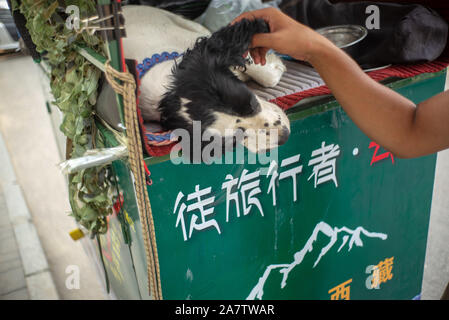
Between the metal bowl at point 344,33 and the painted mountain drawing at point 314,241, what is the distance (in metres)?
0.67

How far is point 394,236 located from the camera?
1.61m

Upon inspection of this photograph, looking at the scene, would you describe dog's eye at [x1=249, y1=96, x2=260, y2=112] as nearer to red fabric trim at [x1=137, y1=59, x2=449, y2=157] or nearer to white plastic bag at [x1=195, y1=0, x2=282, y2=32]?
red fabric trim at [x1=137, y1=59, x2=449, y2=157]

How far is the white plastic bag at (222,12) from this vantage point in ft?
4.20

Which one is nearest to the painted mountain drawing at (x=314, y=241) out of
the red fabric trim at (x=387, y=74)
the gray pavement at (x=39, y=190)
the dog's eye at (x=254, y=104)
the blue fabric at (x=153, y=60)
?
the red fabric trim at (x=387, y=74)

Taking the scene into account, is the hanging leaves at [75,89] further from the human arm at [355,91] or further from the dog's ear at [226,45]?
the human arm at [355,91]

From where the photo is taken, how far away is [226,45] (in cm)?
78

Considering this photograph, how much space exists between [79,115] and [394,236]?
1.36m

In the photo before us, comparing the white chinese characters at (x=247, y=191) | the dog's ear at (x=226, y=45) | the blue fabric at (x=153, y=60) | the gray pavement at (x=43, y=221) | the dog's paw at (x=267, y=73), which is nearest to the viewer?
the dog's ear at (x=226, y=45)

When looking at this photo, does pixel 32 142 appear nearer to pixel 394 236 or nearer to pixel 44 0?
pixel 44 0

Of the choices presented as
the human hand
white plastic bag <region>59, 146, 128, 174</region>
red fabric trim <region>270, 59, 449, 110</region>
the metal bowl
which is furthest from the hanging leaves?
the metal bowl

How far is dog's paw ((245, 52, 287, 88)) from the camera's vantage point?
1136mm

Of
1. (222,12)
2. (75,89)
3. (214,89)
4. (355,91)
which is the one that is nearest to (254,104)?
(214,89)

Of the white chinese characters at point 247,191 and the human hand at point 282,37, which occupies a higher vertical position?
the human hand at point 282,37

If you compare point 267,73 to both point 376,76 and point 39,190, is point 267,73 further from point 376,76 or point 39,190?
point 39,190
